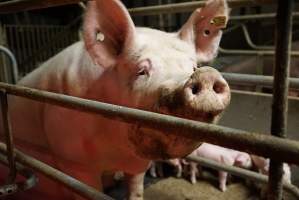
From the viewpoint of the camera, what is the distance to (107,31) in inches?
60.7

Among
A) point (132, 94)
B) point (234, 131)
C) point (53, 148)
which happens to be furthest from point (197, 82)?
point (53, 148)

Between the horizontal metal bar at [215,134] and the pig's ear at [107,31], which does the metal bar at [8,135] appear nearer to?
the pig's ear at [107,31]

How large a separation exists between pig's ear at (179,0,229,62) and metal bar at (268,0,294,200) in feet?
3.02

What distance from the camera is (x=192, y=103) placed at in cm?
97

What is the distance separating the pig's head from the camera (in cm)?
117

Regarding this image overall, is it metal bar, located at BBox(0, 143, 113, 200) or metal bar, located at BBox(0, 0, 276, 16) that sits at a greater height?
metal bar, located at BBox(0, 0, 276, 16)

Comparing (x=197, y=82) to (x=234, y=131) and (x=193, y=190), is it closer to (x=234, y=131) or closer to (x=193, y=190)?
(x=234, y=131)

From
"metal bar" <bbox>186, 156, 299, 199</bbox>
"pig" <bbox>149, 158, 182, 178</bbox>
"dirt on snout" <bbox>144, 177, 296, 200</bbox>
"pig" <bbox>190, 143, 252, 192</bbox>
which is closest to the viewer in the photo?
"metal bar" <bbox>186, 156, 299, 199</bbox>

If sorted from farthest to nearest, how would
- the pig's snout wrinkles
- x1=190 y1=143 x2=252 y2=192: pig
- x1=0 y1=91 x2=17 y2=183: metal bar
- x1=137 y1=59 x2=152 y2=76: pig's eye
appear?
x1=190 y1=143 x2=252 y2=192: pig
x1=137 y1=59 x2=152 y2=76: pig's eye
x1=0 y1=91 x2=17 y2=183: metal bar
the pig's snout wrinkles

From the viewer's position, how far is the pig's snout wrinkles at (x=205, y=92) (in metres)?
0.96

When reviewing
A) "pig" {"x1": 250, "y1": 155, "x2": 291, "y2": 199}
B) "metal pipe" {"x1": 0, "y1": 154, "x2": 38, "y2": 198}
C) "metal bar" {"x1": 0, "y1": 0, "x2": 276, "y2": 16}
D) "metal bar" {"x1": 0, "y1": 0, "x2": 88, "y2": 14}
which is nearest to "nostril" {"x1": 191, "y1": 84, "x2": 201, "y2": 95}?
"metal bar" {"x1": 0, "y1": 0, "x2": 276, "y2": 16}

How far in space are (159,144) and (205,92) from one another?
43 centimetres

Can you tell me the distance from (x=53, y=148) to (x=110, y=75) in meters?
0.52

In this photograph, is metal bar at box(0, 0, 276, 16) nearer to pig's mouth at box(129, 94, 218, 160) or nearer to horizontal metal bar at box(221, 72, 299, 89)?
horizontal metal bar at box(221, 72, 299, 89)
